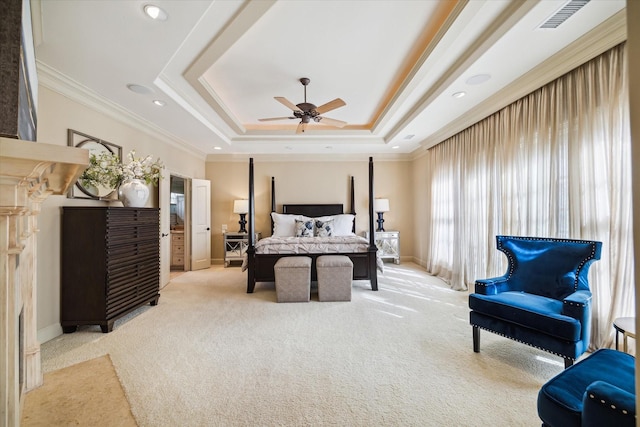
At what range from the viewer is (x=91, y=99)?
117 inches

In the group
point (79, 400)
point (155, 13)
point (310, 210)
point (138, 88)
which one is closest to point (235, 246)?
point (310, 210)

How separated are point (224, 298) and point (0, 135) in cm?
318

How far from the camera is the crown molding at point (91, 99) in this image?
2469 millimetres

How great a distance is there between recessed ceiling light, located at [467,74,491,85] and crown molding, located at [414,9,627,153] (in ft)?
1.19

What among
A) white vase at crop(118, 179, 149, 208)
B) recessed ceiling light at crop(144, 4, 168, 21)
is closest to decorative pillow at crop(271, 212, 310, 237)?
white vase at crop(118, 179, 149, 208)

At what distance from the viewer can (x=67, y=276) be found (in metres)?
2.63

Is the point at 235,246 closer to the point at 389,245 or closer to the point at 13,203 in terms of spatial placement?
the point at 389,245

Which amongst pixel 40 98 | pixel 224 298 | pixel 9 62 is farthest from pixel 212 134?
pixel 9 62

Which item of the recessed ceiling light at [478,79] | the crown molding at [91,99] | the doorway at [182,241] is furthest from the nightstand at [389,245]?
the crown molding at [91,99]

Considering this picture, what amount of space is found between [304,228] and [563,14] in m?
4.41

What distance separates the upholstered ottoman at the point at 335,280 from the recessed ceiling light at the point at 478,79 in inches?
103

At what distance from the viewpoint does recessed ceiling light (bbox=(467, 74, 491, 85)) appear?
2660 millimetres

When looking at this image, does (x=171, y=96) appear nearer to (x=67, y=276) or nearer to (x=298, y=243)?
(x=67, y=276)

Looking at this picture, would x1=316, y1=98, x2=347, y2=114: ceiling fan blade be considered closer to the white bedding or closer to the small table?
the white bedding
